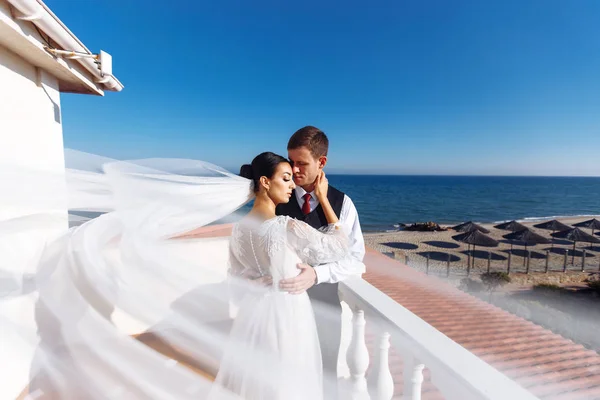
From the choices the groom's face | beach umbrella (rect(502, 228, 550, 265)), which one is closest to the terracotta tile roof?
the groom's face

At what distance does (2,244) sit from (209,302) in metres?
0.95

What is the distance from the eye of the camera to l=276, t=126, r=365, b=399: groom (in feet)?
5.45

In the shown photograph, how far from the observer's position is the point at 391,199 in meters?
68.1

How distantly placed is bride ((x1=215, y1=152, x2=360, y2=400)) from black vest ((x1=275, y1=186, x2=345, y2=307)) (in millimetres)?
242

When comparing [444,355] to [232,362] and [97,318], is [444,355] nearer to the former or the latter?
[232,362]

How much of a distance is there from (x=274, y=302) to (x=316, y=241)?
39cm

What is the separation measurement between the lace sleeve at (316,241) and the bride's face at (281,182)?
139 mm

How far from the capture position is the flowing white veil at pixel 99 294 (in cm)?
127

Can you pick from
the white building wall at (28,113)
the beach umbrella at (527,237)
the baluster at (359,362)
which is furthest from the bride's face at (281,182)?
the beach umbrella at (527,237)

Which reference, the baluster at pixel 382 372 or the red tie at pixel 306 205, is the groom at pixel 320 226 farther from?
the baluster at pixel 382 372

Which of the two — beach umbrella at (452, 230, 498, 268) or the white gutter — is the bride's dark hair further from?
beach umbrella at (452, 230, 498, 268)

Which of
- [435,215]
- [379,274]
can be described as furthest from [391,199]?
[379,274]

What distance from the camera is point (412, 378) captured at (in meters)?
1.55

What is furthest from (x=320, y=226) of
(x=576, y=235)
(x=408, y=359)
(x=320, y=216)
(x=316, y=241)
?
(x=576, y=235)
